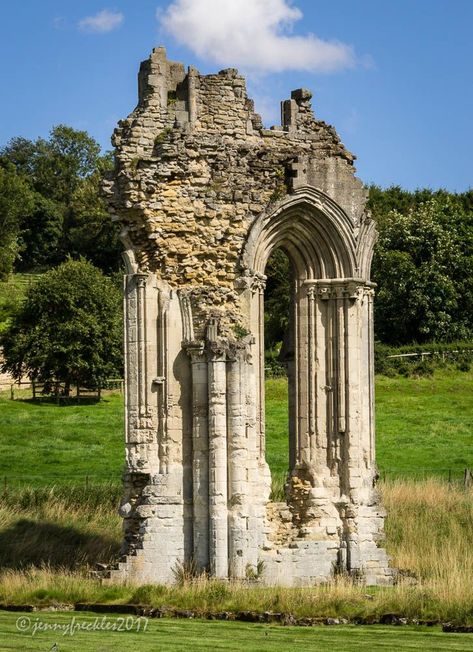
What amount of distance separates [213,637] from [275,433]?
805 inches

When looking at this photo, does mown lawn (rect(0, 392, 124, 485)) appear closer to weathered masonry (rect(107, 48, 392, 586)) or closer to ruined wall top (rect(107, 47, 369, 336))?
weathered masonry (rect(107, 48, 392, 586))

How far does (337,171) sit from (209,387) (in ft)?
12.8

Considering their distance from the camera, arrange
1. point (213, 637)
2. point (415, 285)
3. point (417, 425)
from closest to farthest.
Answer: point (213, 637)
point (417, 425)
point (415, 285)

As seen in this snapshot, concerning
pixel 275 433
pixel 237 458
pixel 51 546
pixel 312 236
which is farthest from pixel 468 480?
pixel 237 458

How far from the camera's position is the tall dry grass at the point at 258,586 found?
17.0 m

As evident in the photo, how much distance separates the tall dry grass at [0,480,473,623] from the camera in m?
17.0

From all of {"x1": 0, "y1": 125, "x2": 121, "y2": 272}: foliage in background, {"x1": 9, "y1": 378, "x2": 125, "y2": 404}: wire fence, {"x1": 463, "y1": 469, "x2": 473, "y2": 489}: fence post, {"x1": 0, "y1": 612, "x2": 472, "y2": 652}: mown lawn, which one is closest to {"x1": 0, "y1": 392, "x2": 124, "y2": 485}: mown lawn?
{"x1": 9, "y1": 378, "x2": 125, "y2": 404}: wire fence

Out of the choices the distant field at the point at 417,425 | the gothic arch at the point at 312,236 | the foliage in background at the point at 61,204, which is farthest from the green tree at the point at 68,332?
the gothic arch at the point at 312,236

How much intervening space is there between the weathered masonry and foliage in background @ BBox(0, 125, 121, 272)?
43.8 meters

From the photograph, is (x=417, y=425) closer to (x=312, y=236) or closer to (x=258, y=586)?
(x=312, y=236)

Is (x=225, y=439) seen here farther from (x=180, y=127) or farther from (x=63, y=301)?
(x=63, y=301)

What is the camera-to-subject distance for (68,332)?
46.2 meters

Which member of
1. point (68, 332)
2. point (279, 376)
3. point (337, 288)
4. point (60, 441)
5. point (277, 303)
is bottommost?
point (60, 441)

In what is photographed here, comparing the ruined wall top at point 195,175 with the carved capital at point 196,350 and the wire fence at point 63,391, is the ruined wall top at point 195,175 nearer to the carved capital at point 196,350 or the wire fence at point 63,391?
the carved capital at point 196,350
